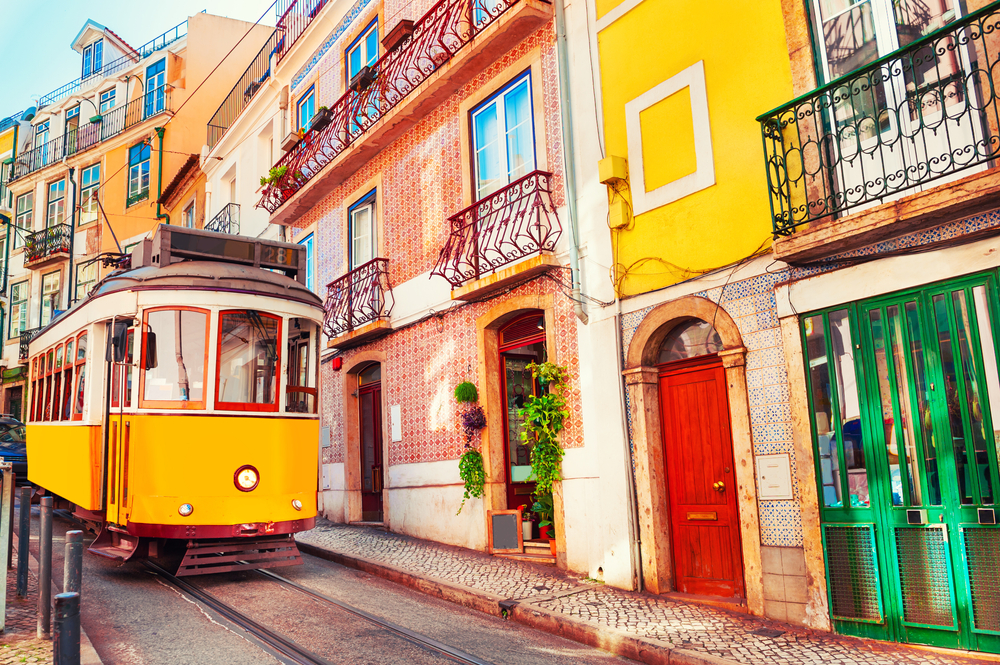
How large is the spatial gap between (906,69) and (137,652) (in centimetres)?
698

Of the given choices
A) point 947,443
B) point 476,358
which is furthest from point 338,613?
point 947,443

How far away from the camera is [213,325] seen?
7598mm

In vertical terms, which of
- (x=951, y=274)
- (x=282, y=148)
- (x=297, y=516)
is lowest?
(x=297, y=516)

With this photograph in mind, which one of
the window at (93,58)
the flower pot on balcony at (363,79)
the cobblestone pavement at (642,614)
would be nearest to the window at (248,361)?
the cobblestone pavement at (642,614)

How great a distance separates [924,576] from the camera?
5.35 meters

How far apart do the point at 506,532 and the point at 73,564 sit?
18.8 feet

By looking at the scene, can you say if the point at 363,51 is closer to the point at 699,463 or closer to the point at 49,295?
the point at 699,463

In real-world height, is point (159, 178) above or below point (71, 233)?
above

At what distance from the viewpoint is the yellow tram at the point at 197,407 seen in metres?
7.29

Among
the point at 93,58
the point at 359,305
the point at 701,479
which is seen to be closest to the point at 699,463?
the point at 701,479

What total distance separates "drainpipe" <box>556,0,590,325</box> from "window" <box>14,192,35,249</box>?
3106cm

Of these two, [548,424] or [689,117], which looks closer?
[689,117]

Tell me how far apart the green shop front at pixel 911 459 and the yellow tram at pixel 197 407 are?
5176mm

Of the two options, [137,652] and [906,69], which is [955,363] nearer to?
[906,69]
